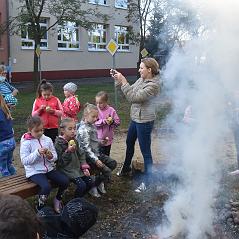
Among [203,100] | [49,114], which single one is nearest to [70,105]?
[49,114]

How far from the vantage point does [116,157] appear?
771 centimetres

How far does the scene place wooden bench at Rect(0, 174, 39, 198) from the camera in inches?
176

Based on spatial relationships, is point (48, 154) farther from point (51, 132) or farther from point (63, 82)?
point (63, 82)

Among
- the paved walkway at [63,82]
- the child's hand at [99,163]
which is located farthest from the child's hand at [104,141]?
the paved walkway at [63,82]

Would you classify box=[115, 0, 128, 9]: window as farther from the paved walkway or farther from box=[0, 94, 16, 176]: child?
box=[0, 94, 16, 176]: child

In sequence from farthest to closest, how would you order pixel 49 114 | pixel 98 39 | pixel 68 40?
1. pixel 98 39
2. pixel 68 40
3. pixel 49 114

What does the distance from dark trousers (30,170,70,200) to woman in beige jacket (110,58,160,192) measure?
3.94 ft

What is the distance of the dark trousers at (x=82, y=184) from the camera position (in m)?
4.97

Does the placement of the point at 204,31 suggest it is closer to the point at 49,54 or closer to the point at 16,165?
the point at 16,165

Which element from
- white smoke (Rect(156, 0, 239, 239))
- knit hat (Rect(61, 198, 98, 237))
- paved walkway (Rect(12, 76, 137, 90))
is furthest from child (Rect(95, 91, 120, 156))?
paved walkway (Rect(12, 76, 137, 90))

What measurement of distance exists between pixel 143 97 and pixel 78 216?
3.19m

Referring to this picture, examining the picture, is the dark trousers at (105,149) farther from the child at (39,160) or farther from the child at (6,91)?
the child at (6,91)

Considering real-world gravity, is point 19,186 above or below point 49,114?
below

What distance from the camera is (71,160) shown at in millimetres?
5117
